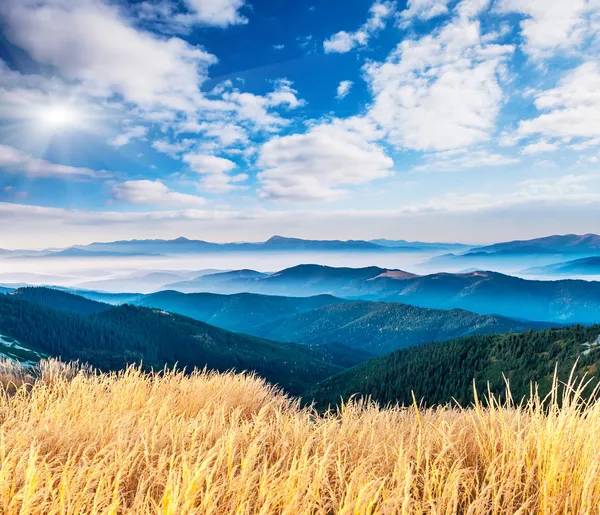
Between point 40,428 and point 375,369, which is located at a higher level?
point 40,428

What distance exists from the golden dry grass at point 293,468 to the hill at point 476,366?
80.6m

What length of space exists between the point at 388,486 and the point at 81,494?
261 centimetres

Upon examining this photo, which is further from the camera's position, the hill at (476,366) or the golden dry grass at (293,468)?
the hill at (476,366)

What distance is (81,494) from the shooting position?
124 inches

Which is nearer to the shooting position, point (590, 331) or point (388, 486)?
point (388, 486)

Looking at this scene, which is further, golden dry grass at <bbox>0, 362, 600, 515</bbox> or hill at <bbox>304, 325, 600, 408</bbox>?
hill at <bbox>304, 325, 600, 408</bbox>

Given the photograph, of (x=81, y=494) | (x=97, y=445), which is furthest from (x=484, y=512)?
(x=97, y=445)

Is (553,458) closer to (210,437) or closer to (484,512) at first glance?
(484,512)

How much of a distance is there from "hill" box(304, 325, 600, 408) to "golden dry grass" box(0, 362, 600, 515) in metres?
80.6

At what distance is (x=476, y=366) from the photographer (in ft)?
371

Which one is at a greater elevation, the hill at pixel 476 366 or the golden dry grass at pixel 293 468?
the golden dry grass at pixel 293 468

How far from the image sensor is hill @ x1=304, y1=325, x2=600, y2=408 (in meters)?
89.0

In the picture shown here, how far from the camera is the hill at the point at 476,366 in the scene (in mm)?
89000

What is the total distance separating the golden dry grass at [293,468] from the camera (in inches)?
122
